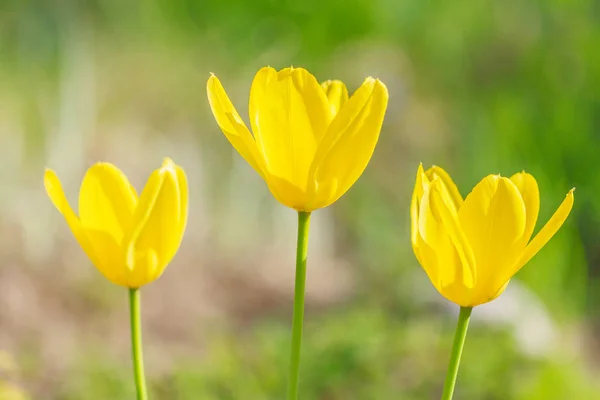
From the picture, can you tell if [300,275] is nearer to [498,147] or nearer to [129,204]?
[129,204]

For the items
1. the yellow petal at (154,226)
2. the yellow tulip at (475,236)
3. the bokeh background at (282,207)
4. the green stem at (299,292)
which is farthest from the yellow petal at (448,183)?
the bokeh background at (282,207)

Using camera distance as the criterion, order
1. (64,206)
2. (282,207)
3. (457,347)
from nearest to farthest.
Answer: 1. (457,347)
2. (64,206)
3. (282,207)

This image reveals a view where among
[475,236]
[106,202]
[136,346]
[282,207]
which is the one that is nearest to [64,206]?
[106,202]

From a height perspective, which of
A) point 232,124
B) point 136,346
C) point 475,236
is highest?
point 232,124

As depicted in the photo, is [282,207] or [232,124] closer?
[232,124]

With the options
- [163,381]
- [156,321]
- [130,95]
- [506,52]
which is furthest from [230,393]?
[506,52]

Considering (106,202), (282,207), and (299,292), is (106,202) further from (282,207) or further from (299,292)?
(282,207)
